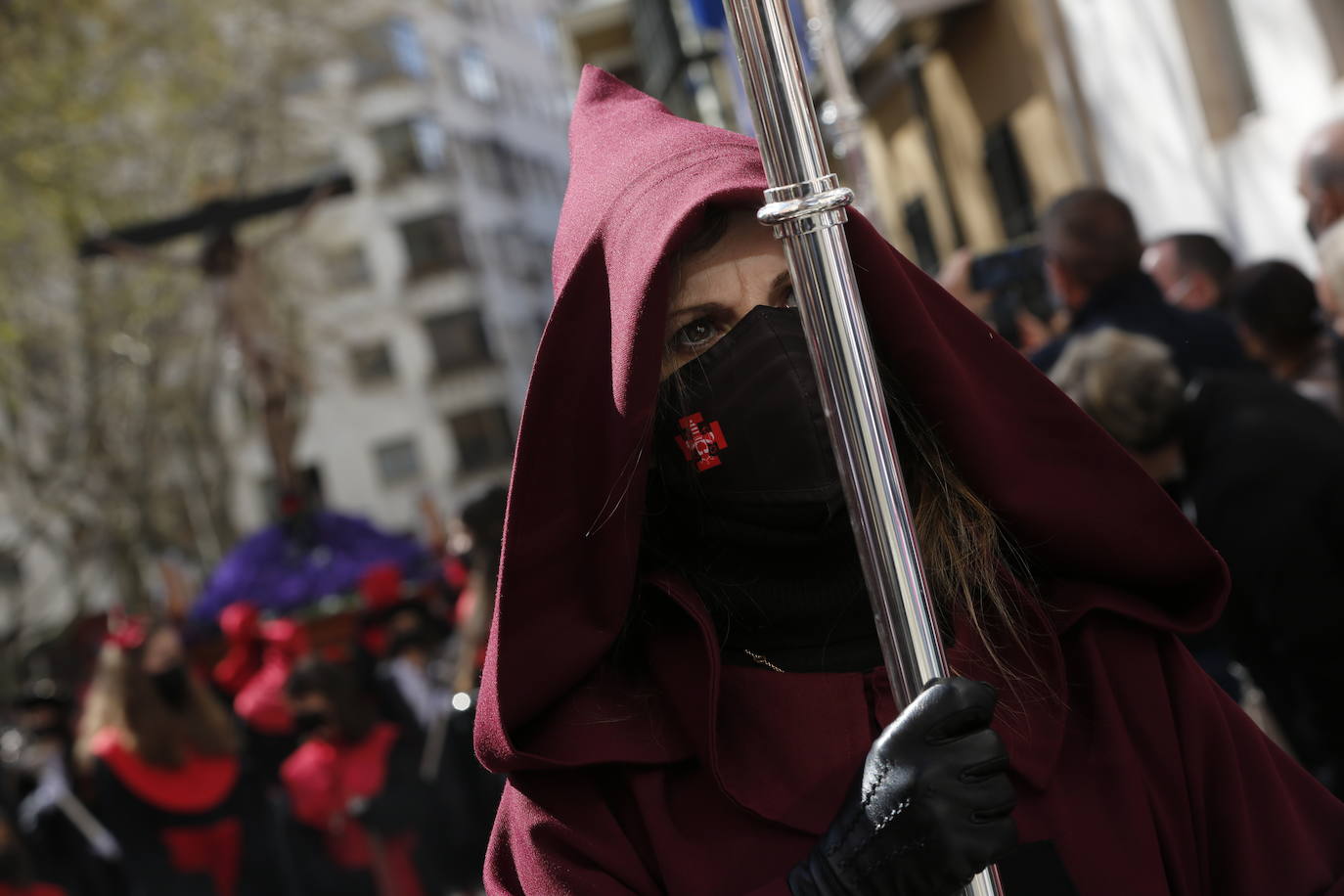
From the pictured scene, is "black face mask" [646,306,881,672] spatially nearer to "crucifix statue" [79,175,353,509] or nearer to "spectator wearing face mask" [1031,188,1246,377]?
"spectator wearing face mask" [1031,188,1246,377]

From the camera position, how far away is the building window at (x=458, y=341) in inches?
2148

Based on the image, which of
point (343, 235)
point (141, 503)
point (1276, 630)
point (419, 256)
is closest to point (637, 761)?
point (1276, 630)

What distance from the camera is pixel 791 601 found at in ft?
6.84

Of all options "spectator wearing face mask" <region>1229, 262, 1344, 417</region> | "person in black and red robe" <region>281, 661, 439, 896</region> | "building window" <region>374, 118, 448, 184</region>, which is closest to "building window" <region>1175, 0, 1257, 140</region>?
"spectator wearing face mask" <region>1229, 262, 1344, 417</region>

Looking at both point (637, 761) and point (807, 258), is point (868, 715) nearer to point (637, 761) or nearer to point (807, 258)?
point (637, 761)

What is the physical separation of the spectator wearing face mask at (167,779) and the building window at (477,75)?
161 ft

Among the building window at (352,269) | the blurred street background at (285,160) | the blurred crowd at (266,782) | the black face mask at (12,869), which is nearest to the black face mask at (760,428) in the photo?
the blurred street background at (285,160)

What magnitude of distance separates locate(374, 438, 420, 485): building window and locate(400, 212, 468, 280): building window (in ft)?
18.0

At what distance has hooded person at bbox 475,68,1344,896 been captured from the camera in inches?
75.7

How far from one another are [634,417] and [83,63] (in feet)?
54.9

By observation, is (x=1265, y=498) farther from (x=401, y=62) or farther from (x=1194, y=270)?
(x=401, y=62)

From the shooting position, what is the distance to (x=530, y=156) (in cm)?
5988

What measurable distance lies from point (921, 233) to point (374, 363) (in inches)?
1551

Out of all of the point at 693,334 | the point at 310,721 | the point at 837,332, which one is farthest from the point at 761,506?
the point at 310,721
